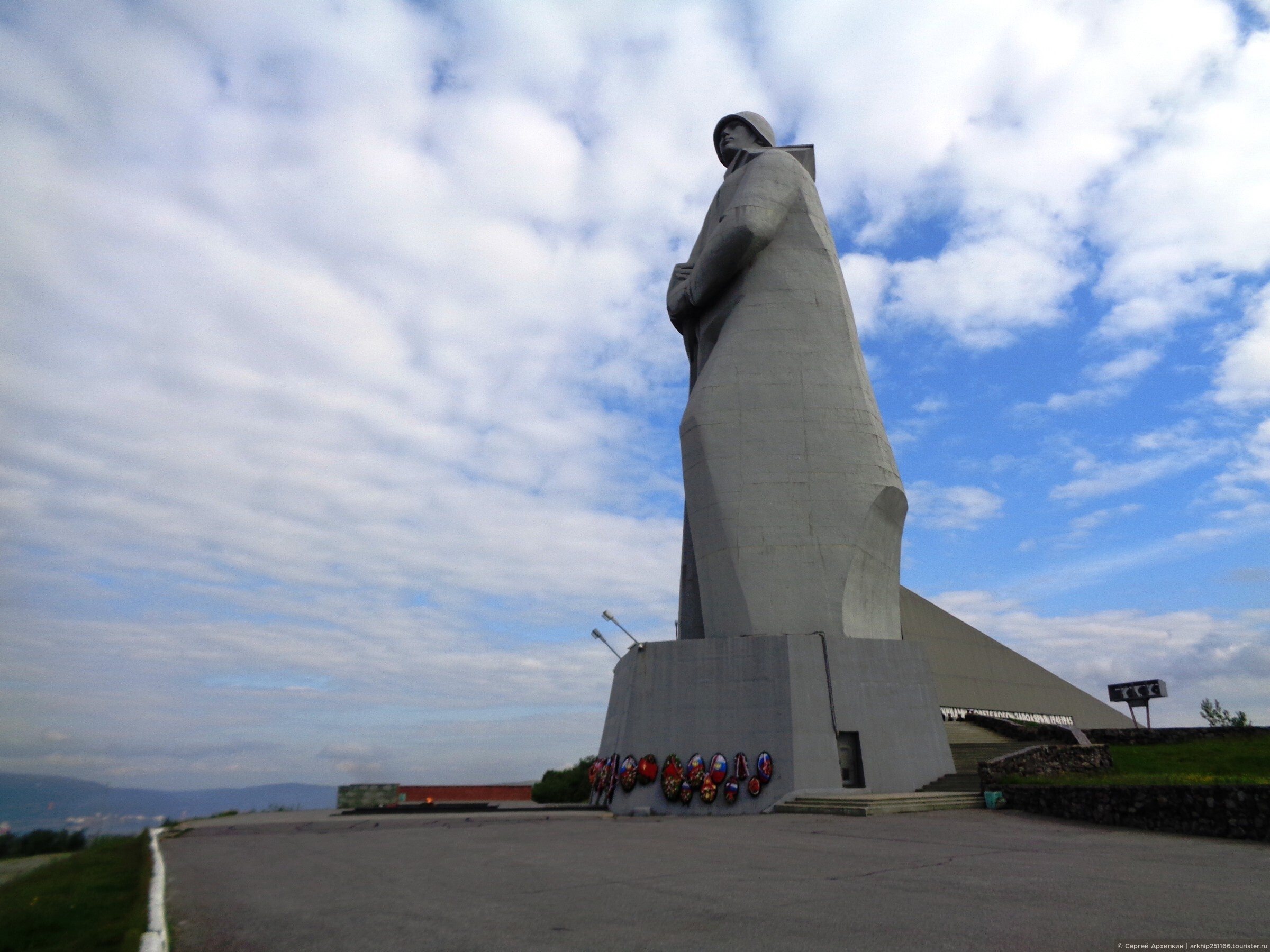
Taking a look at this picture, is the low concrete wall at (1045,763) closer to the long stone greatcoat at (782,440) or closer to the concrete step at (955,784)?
the concrete step at (955,784)

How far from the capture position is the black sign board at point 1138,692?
80.1 ft

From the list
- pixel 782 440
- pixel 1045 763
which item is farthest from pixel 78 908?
pixel 1045 763

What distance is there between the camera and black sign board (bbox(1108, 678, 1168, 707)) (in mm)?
24406

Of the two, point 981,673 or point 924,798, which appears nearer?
point 924,798

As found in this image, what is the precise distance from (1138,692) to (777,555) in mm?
16367

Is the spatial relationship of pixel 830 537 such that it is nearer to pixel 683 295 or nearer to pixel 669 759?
pixel 669 759

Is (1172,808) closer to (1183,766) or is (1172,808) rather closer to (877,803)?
(877,803)

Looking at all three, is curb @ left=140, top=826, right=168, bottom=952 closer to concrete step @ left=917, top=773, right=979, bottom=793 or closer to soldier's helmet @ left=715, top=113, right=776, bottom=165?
concrete step @ left=917, top=773, right=979, bottom=793

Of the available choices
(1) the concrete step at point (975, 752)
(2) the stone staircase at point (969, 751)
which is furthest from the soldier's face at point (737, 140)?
(1) the concrete step at point (975, 752)

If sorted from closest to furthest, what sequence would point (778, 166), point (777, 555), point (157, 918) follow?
point (157, 918) < point (777, 555) < point (778, 166)

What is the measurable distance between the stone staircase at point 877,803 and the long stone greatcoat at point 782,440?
3290 mm

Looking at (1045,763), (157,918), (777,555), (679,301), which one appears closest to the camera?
(157,918)

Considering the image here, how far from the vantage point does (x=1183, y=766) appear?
47.0ft

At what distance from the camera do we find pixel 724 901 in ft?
16.8
